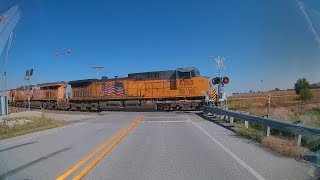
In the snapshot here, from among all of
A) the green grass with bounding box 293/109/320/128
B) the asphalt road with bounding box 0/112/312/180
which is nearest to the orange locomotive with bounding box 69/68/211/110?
the green grass with bounding box 293/109/320/128

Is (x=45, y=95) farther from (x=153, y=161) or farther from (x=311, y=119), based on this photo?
(x=153, y=161)

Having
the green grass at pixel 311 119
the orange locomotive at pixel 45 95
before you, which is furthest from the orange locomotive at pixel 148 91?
the green grass at pixel 311 119

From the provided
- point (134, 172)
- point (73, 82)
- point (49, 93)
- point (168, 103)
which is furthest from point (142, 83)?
point (134, 172)

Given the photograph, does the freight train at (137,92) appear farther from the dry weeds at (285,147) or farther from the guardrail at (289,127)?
the dry weeds at (285,147)

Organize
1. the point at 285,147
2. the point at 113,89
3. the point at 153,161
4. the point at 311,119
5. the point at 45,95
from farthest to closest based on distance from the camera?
the point at 45,95 < the point at 113,89 < the point at 311,119 < the point at 285,147 < the point at 153,161

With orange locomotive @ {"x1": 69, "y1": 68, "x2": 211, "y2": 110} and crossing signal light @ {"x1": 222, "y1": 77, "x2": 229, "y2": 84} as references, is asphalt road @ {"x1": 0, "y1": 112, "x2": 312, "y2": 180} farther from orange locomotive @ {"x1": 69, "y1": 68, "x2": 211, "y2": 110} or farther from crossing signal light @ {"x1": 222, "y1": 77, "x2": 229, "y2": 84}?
orange locomotive @ {"x1": 69, "y1": 68, "x2": 211, "y2": 110}

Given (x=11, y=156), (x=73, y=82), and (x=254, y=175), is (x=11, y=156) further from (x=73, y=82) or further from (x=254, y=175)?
(x=73, y=82)

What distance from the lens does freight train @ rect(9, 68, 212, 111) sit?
3716 centimetres

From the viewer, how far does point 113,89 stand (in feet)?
140

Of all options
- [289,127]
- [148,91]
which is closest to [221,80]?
[148,91]

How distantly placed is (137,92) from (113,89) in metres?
3.65

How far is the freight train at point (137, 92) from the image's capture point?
37156 mm

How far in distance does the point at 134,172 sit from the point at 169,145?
4.62 metres

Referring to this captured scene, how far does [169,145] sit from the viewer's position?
12.6m
